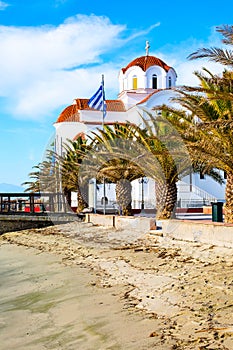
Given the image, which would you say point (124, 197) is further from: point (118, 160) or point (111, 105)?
point (111, 105)

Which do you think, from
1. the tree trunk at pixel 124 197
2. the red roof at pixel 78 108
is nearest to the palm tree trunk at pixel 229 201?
the tree trunk at pixel 124 197

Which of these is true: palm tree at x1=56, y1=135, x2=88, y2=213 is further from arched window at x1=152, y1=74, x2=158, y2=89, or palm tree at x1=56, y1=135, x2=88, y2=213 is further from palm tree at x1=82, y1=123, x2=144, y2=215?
arched window at x1=152, y1=74, x2=158, y2=89

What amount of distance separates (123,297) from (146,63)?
40598 mm

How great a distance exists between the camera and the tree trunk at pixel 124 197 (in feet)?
73.9

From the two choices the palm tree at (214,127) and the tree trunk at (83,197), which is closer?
the palm tree at (214,127)

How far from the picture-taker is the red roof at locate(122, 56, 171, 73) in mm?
46844

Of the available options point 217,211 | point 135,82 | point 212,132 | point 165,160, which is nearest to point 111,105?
point 135,82

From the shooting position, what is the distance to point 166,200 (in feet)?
60.5

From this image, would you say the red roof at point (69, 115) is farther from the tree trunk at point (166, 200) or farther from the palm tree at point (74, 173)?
the tree trunk at point (166, 200)

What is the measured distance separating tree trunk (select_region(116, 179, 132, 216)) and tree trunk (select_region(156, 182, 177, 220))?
159 inches

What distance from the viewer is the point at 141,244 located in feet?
47.3

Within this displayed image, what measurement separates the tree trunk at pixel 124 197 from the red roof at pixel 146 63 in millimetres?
26319

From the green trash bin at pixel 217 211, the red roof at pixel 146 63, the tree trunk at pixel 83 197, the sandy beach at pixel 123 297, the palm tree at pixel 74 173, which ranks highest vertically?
the red roof at pixel 146 63

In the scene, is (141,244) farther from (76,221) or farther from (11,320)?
(76,221)
